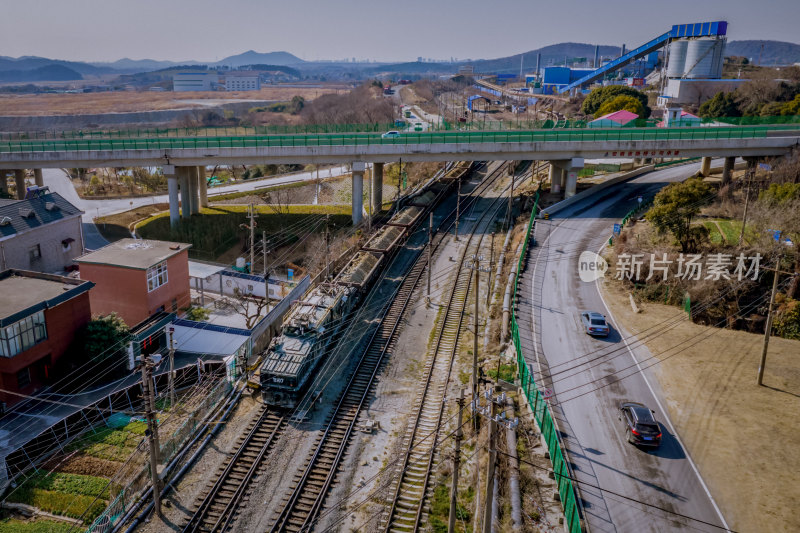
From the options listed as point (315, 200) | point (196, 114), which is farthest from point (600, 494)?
point (196, 114)

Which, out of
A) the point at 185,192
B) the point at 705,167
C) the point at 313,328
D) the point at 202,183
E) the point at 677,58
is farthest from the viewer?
the point at 677,58

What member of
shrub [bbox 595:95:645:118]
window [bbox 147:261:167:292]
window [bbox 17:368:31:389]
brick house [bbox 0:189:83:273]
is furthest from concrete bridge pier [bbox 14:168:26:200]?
shrub [bbox 595:95:645:118]

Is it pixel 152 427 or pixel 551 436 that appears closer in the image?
pixel 152 427

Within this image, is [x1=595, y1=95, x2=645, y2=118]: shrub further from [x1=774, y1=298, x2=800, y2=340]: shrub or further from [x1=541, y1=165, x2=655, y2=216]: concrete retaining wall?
[x1=774, y1=298, x2=800, y2=340]: shrub

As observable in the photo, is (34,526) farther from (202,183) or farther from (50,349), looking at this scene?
(202,183)

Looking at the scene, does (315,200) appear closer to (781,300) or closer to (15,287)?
(15,287)

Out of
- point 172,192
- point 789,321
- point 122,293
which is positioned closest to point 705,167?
point 789,321

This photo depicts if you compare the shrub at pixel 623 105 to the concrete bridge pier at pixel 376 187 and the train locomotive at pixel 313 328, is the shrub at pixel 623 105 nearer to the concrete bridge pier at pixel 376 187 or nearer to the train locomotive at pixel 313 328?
the concrete bridge pier at pixel 376 187
